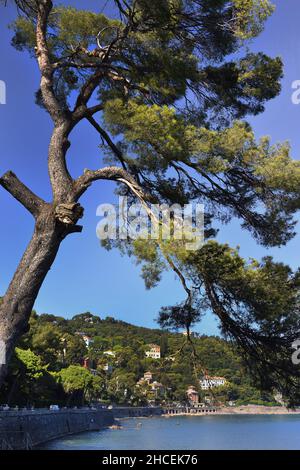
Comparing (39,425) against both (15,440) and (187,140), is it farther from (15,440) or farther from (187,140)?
(187,140)

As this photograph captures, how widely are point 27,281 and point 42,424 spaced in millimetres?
30333

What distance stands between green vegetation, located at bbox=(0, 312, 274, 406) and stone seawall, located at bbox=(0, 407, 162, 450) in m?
2.30

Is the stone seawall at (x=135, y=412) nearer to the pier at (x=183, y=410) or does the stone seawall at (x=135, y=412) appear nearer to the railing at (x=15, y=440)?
Answer: the pier at (x=183, y=410)

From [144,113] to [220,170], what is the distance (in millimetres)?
1012

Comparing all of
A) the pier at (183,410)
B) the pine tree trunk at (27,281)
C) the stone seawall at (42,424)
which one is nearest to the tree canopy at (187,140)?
the pine tree trunk at (27,281)

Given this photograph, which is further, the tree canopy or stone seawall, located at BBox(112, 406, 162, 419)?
stone seawall, located at BBox(112, 406, 162, 419)

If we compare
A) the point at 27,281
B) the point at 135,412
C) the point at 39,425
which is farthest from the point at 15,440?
the point at 135,412

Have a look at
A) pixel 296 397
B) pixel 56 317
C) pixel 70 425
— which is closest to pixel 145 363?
pixel 70 425

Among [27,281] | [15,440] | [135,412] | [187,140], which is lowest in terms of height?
[15,440]

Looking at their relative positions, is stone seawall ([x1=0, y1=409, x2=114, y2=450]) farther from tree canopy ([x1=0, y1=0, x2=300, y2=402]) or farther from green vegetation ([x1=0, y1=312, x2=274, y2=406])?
tree canopy ([x1=0, y1=0, x2=300, y2=402])

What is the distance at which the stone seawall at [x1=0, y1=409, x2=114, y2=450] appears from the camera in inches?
999

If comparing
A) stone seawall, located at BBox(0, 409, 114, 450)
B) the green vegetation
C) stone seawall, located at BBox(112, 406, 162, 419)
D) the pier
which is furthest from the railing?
the pier

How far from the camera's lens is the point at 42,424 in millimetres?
32281
